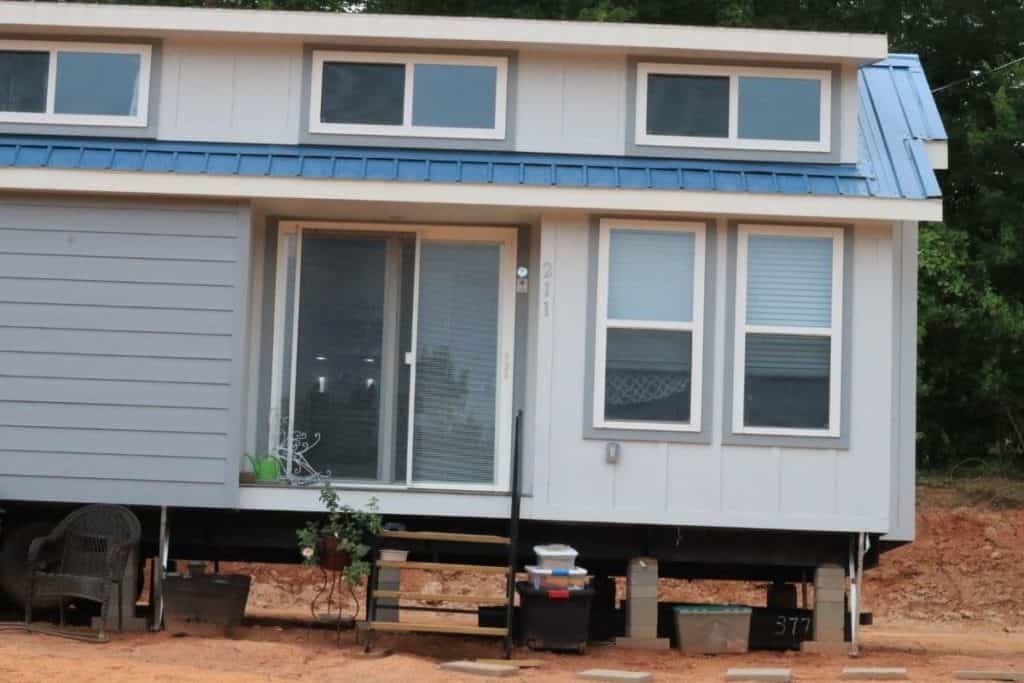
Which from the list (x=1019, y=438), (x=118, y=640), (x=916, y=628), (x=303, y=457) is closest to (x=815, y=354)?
(x=303, y=457)

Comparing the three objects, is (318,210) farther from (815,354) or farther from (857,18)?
(857,18)

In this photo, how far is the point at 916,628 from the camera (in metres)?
21.0

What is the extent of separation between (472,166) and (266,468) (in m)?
2.73

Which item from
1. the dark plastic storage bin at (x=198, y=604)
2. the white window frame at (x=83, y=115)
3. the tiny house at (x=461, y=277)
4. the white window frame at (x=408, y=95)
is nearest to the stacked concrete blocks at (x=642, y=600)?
the tiny house at (x=461, y=277)

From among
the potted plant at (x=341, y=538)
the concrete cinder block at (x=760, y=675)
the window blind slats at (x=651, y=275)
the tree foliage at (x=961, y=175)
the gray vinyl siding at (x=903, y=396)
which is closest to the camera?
the concrete cinder block at (x=760, y=675)

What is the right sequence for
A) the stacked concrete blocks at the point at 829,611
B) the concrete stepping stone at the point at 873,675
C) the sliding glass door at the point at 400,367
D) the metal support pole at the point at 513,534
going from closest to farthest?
the concrete stepping stone at the point at 873,675 < the metal support pole at the point at 513,534 < the stacked concrete blocks at the point at 829,611 < the sliding glass door at the point at 400,367

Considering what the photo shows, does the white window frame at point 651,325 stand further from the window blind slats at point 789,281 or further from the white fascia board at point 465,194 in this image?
the window blind slats at point 789,281

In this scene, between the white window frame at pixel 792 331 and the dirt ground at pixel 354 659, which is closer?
the dirt ground at pixel 354 659

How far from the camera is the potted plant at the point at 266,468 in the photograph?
11992 millimetres

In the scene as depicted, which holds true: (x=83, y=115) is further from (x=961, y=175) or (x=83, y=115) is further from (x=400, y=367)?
(x=961, y=175)

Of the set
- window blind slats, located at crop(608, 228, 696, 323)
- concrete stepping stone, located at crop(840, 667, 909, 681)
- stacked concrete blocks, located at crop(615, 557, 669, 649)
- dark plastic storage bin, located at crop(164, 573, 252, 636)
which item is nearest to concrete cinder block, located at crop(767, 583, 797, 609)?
stacked concrete blocks, located at crop(615, 557, 669, 649)

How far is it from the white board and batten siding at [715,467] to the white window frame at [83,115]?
11.5ft

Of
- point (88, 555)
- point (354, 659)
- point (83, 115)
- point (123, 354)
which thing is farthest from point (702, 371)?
point (83, 115)

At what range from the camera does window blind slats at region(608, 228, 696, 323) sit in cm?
1180
